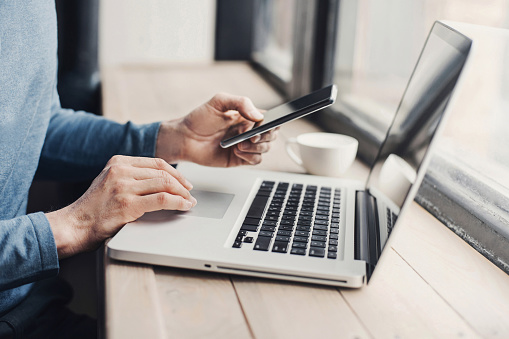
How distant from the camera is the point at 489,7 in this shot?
82 centimetres

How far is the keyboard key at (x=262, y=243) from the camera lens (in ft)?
2.06

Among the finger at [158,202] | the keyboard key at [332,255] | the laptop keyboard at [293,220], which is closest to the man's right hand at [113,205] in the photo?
the finger at [158,202]

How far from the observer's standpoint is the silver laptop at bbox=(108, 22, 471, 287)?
596mm

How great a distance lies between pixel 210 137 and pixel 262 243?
1.29 feet

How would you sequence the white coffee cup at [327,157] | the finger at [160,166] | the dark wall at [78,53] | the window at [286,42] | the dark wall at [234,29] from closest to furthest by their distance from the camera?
the finger at [160,166]
the white coffee cup at [327,157]
the window at [286,42]
the dark wall at [78,53]
the dark wall at [234,29]

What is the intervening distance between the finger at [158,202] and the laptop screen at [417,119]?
0.27 meters

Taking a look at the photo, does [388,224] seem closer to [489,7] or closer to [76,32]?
[489,7]

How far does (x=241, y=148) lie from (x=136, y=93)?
2.71 ft

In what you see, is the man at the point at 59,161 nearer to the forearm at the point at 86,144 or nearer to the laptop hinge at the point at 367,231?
the forearm at the point at 86,144

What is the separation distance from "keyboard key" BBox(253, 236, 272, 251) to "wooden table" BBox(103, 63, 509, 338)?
0.13ft

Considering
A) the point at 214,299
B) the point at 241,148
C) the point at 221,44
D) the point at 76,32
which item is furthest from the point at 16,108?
the point at 221,44

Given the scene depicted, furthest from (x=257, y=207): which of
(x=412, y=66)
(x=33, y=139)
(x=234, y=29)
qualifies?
(x=234, y=29)

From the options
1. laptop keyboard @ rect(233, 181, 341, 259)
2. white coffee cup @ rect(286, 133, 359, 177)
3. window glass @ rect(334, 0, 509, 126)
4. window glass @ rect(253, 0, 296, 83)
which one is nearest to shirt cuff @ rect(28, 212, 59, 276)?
laptop keyboard @ rect(233, 181, 341, 259)

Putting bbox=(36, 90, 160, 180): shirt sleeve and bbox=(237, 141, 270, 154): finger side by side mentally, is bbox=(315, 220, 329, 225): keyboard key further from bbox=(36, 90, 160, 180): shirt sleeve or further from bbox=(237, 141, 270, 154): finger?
bbox=(36, 90, 160, 180): shirt sleeve
